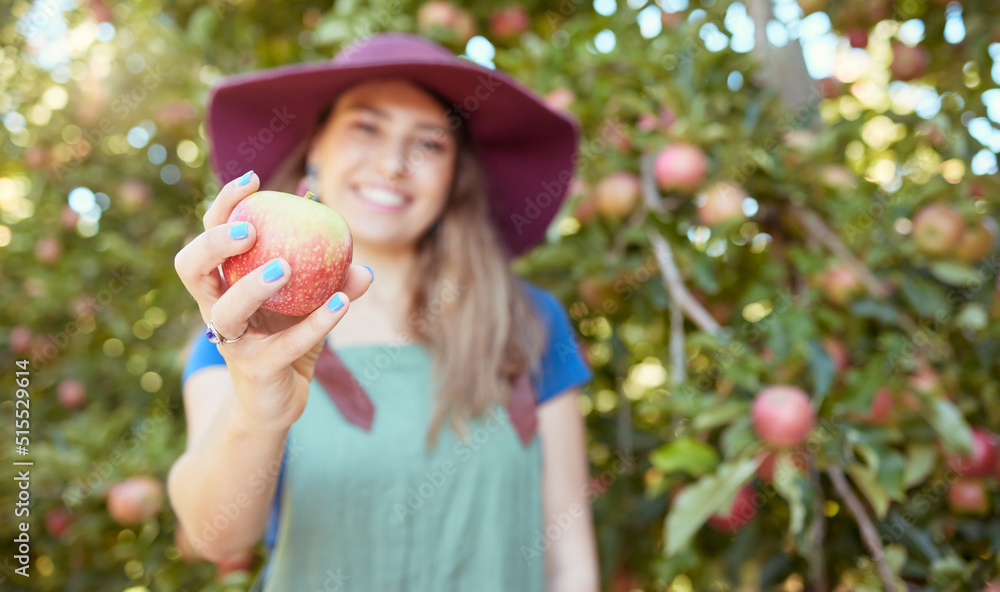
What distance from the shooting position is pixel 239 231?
0.54m

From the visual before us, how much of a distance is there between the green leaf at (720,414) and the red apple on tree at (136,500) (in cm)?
124

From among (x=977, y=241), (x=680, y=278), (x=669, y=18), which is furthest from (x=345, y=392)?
(x=669, y=18)

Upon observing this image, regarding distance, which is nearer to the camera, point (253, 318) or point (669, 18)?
point (253, 318)

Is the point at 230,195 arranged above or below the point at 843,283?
above

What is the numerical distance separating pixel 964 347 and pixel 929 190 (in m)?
0.34

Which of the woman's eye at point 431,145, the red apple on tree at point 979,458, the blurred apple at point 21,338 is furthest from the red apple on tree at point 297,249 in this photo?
the blurred apple at point 21,338

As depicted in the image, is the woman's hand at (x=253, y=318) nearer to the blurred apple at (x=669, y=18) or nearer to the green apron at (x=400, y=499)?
the green apron at (x=400, y=499)

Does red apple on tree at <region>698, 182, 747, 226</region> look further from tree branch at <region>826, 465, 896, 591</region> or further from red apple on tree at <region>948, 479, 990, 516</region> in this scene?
red apple on tree at <region>948, 479, 990, 516</region>

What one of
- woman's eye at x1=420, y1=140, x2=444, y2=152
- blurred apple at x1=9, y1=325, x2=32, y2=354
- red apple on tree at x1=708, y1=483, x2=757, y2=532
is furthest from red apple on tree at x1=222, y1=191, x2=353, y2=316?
blurred apple at x1=9, y1=325, x2=32, y2=354

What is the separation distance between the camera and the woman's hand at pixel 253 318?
1.74 ft

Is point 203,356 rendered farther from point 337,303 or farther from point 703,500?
point 703,500

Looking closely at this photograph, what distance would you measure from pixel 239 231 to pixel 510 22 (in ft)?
5.20

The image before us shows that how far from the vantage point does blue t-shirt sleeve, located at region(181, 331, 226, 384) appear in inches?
38.2

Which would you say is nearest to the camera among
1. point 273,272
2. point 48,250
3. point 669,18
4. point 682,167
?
point 273,272
